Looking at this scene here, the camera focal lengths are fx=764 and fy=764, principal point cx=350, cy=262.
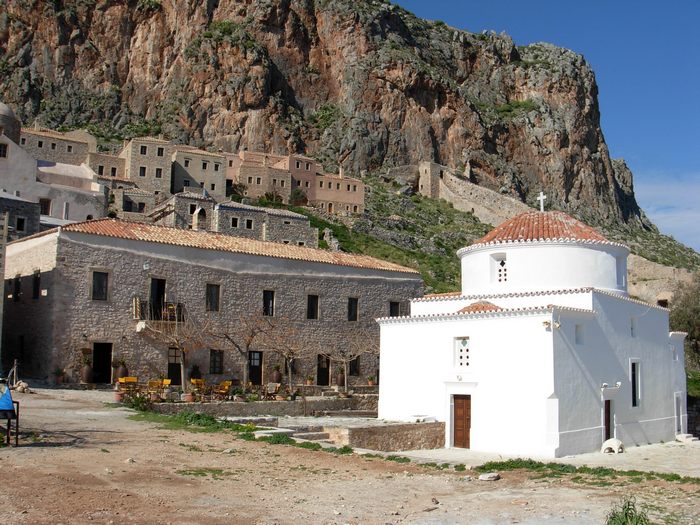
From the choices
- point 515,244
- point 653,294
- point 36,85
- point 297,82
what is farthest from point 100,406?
point 297,82

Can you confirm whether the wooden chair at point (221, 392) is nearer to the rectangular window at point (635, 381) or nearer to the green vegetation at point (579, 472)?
the green vegetation at point (579, 472)

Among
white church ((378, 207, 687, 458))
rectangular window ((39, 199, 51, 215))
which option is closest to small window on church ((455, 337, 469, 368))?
white church ((378, 207, 687, 458))

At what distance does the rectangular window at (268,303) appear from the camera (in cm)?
3131

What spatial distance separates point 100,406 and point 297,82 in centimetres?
9316

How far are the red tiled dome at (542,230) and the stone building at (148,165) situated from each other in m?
44.9

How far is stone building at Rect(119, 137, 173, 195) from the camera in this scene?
65.9 meters

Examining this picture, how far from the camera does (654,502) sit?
12.2 meters

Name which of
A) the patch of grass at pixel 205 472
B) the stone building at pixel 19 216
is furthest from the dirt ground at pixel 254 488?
the stone building at pixel 19 216

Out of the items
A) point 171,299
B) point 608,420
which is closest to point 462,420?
point 608,420

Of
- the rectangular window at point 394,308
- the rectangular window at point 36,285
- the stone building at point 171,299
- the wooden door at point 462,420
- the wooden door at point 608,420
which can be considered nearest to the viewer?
the wooden door at point 462,420

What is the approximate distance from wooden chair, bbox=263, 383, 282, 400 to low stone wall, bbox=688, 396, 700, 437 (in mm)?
20494

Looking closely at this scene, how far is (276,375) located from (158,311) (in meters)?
5.78

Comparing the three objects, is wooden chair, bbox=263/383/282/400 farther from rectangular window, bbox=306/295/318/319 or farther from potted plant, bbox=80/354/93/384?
potted plant, bbox=80/354/93/384

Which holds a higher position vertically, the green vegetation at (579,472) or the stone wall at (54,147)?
the stone wall at (54,147)
